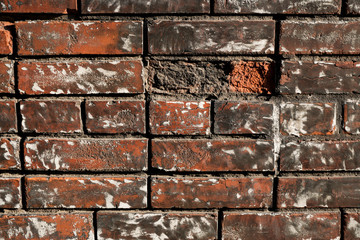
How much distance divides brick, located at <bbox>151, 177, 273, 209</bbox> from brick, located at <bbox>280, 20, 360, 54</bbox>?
43 cm

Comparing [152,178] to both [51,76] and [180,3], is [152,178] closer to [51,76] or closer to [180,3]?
[51,76]

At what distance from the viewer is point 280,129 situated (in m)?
0.78

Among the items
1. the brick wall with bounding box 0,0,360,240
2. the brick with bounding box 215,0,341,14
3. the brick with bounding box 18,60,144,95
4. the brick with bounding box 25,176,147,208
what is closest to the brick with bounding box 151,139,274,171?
the brick wall with bounding box 0,0,360,240

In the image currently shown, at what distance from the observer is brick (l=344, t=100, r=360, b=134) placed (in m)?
0.77

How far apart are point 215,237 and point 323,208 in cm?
A: 36

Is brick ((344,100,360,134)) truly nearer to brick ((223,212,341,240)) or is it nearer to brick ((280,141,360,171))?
brick ((280,141,360,171))

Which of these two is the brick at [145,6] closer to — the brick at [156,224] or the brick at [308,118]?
the brick at [308,118]

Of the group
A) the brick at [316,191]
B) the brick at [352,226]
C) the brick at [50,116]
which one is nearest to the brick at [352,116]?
the brick at [316,191]

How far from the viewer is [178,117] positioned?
2.52 ft

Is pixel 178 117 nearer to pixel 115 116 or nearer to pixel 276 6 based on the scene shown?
pixel 115 116

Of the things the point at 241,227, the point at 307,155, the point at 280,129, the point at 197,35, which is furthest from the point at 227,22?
the point at 241,227

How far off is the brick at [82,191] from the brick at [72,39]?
0.40 m

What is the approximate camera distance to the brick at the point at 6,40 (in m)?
0.76

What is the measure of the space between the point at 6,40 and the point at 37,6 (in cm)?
14
